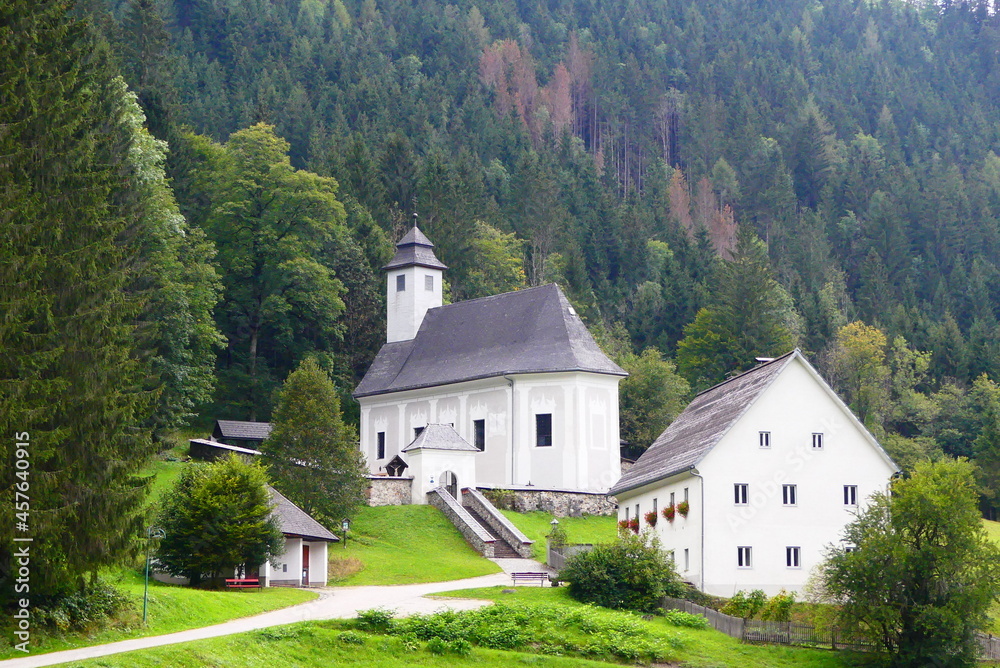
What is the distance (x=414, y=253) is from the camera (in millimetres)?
75500

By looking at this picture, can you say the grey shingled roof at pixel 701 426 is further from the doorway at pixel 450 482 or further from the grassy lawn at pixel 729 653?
the doorway at pixel 450 482

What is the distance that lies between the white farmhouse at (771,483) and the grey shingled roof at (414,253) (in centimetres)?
3112

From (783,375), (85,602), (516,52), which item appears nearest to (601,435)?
(783,375)

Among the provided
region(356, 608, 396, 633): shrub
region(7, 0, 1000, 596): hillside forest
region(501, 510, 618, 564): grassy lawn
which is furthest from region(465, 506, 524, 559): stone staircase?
region(356, 608, 396, 633): shrub

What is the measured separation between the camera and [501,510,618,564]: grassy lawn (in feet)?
182

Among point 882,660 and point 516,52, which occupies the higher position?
point 516,52

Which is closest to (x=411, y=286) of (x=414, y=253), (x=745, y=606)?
(x=414, y=253)

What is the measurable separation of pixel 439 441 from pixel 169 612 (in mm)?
28897

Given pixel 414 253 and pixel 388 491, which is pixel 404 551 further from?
pixel 414 253

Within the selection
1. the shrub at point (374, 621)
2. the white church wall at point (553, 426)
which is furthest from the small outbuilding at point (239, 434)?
the shrub at point (374, 621)

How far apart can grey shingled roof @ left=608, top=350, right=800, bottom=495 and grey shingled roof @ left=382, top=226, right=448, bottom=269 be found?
2598 cm

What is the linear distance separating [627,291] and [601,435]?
56.5m

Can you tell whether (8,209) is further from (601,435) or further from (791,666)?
(601,435)

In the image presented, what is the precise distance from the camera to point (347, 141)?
122062 mm
